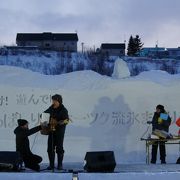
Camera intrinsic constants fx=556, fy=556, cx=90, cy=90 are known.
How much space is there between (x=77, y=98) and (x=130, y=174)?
6046mm

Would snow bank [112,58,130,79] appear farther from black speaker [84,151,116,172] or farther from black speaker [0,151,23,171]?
black speaker [0,151,23,171]

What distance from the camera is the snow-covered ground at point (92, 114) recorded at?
520 inches

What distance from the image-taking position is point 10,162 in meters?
8.12

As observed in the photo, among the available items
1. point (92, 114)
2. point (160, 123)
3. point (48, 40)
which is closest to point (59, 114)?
point (160, 123)

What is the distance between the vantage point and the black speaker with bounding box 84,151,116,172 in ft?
27.2

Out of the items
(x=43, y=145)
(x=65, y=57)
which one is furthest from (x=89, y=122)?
(x=65, y=57)

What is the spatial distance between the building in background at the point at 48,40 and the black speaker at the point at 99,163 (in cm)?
8105

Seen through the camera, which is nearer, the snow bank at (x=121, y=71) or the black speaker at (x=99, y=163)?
the black speaker at (x=99, y=163)

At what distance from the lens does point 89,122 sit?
43.6 feet

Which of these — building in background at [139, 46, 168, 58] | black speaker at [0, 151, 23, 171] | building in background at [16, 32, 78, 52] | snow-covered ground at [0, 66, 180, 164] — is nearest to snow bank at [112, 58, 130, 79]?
snow-covered ground at [0, 66, 180, 164]

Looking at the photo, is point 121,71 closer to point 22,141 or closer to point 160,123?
point 160,123

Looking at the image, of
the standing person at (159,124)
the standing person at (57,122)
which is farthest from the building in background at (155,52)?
the standing person at (57,122)

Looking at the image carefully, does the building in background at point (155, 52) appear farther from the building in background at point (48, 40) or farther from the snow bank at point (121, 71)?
the snow bank at point (121, 71)

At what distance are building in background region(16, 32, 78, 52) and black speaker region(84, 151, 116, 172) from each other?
81.1 meters
